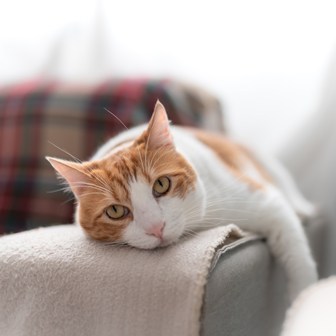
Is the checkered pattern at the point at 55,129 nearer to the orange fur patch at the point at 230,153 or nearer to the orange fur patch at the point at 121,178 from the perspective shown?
the orange fur patch at the point at 230,153

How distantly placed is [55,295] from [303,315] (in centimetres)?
40

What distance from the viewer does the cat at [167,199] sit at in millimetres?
920

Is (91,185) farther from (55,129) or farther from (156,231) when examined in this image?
(55,129)

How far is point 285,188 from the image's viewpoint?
1.56 m

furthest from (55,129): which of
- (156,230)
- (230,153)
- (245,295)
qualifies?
(245,295)

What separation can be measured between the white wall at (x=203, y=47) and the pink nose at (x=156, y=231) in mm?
1032

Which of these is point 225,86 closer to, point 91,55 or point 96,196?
point 91,55

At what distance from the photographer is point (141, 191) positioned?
36.4 inches

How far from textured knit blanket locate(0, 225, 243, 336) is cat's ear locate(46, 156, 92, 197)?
0.12 metres

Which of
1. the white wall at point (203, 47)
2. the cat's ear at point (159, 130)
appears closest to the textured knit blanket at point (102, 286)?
the cat's ear at point (159, 130)

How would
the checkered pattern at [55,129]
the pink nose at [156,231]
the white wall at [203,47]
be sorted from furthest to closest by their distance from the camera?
the white wall at [203,47] < the checkered pattern at [55,129] < the pink nose at [156,231]

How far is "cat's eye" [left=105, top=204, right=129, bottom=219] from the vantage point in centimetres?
94

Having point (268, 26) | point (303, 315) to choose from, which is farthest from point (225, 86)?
point (303, 315)

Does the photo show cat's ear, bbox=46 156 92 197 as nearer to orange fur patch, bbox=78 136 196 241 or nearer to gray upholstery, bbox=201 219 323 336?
orange fur patch, bbox=78 136 196 241
